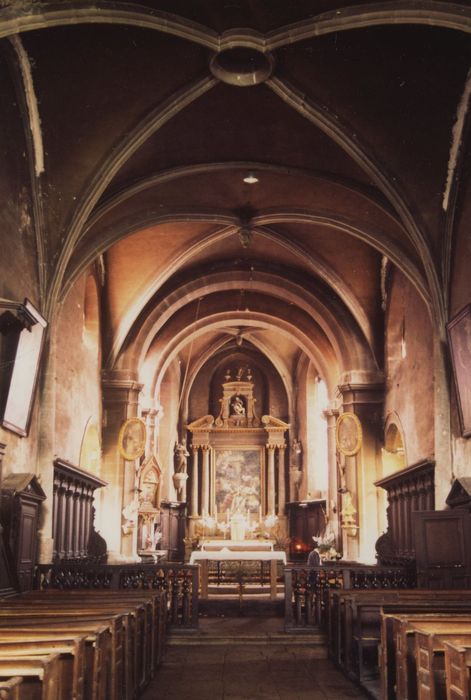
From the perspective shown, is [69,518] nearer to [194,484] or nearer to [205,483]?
[194,484]

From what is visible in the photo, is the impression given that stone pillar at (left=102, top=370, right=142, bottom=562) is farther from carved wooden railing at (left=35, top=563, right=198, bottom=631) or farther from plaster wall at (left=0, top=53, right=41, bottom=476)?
plaster wall at (left=0, top=53, right=41, bottom=476)

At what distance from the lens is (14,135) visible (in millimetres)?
12133

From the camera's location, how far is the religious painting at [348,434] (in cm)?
1942

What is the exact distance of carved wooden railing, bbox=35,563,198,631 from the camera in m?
13.0

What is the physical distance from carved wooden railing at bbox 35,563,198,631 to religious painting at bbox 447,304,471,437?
5.08 meters

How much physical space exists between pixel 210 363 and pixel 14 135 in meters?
19.6

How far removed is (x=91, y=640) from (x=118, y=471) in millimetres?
14228

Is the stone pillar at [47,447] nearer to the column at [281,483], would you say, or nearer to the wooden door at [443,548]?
the wooden door at [443,548]

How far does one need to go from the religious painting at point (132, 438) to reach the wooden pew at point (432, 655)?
13.9 m

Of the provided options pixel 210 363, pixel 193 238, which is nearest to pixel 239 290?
pixel 193 238

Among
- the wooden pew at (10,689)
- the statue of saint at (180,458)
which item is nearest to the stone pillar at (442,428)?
the wooden pew at (10,689)

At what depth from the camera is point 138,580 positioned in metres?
13.7

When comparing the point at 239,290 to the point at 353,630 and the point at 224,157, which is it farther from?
the point at 353,630

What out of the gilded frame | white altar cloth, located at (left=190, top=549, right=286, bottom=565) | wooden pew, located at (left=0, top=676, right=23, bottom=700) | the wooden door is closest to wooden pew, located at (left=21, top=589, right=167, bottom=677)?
the wooden door
